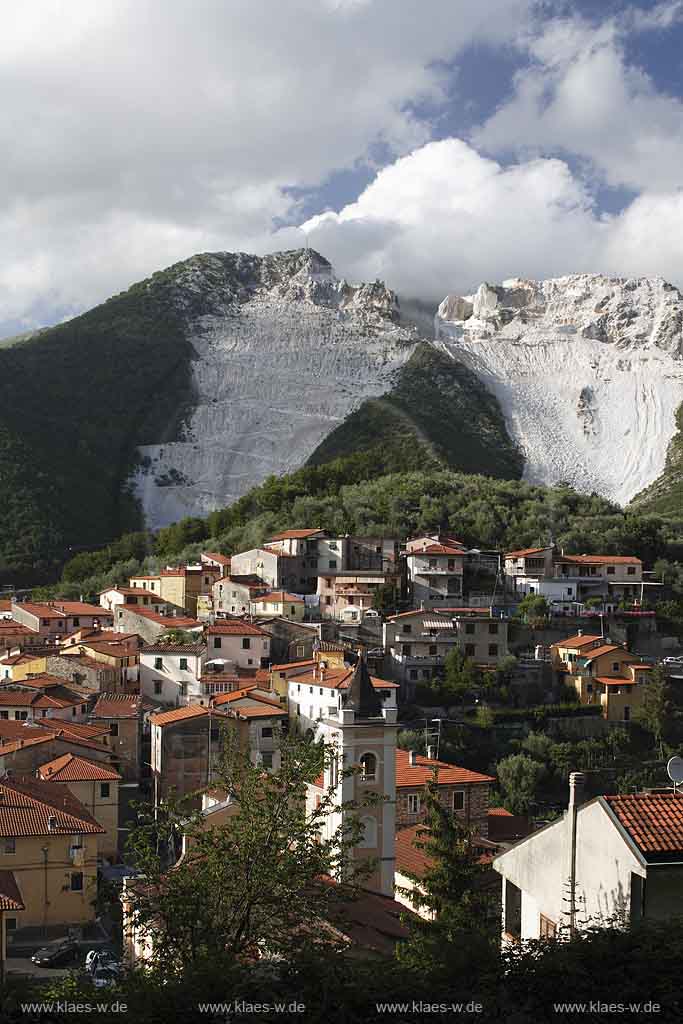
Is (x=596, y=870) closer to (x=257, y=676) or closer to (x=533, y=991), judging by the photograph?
(x=533, y=991)

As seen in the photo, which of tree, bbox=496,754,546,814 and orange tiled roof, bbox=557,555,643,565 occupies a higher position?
orange tiled roof, bbox=557,555,643,565

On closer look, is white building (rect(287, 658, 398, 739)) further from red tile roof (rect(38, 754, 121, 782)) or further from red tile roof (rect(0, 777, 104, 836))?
red tile roof (rect(0, 777, 104, 836))

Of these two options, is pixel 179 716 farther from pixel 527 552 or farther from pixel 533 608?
pixel 527 552

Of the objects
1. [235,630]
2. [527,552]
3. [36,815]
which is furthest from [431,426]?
[36,815]

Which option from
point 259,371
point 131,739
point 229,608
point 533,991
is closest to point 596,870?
point 533,991

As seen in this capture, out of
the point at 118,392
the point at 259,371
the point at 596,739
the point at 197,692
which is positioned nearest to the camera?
the point at 197,692

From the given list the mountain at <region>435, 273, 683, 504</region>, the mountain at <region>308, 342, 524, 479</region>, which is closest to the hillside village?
the mountain at <region>308, 342, 524, 479</region>
